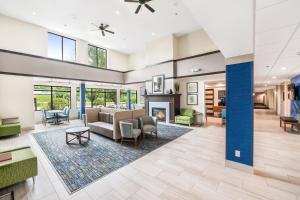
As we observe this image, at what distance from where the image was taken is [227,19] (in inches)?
64.1

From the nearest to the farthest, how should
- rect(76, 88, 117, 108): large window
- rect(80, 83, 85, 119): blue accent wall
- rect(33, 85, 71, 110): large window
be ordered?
rect(33, 85, 71, 110): large window → rect(80, 83, 85, 119): blue accent wall → rect(76, 88, 117, 108): large window

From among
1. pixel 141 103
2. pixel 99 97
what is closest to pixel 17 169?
pixel 141 103

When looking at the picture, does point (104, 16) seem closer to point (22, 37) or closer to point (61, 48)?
point (61, 48)

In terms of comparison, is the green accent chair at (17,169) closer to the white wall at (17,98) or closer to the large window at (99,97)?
the white wall at (17,98)

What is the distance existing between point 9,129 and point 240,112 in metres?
7.81

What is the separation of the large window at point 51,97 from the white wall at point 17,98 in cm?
188

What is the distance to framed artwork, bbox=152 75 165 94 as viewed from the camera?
7.94 metres

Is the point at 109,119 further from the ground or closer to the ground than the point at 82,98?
closer to the ground

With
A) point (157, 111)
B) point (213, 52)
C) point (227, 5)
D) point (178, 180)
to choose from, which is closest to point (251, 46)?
point (227, 5)

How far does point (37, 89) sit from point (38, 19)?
4.17 m

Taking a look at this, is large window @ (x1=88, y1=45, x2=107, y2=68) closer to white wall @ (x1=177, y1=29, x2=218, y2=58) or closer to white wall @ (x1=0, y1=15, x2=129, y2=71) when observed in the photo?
white wall @ (x1=0, y1=15, x2=129, y2=71)

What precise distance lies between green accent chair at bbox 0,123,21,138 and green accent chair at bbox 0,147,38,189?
12.8 feet

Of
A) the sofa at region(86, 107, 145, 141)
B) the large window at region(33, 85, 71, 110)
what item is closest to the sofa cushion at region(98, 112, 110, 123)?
the sofa at region(86, 107, 145, 141)

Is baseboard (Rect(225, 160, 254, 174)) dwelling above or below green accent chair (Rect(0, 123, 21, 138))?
below
